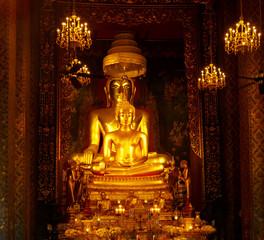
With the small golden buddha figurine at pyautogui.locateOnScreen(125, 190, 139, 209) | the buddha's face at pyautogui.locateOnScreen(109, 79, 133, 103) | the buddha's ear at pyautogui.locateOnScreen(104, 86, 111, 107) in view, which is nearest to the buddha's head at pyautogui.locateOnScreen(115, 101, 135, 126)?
the buddha's face at pyautogui.locateOnScreen(109, 79, 133, 103)

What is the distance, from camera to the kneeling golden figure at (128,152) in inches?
295

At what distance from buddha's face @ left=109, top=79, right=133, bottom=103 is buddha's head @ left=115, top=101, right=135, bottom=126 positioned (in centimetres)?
31

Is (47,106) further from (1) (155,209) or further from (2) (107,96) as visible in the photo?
(1) (155,209)

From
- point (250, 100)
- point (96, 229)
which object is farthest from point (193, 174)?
point (96, 229)

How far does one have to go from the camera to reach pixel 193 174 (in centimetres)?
785

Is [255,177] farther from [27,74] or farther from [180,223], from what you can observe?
[27,74]

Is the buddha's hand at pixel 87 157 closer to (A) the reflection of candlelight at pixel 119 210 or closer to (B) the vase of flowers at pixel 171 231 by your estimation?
(A) the reflection of candlelight at pixel 119 210

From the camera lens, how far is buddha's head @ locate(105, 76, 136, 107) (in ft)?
27.8

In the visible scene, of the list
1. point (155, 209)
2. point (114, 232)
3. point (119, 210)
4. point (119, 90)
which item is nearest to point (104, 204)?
point (119, 210)

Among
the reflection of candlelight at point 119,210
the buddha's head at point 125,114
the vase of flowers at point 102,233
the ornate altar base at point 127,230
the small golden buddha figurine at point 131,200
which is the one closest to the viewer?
the vase of flowers at point 102,233

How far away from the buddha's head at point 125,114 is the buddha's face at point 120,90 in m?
0.31

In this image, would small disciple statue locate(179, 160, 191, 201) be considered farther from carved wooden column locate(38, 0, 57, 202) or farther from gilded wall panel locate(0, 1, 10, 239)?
gilded wall panel locate(0, 1, 10, 239)

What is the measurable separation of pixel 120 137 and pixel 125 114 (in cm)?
43

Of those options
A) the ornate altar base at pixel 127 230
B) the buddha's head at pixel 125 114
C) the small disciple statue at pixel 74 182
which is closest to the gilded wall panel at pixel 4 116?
the ornate altar base at pixel 127 230
